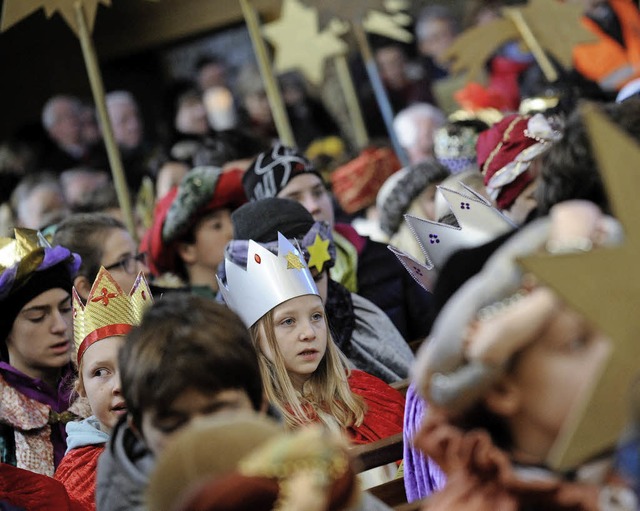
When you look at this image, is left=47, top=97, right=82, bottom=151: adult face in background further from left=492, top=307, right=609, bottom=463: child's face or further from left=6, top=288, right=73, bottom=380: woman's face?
left=492, top=307, right=609, bottom=463: child's face

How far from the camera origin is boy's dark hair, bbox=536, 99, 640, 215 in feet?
8.43

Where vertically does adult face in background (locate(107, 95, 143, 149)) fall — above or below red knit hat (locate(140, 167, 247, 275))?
above

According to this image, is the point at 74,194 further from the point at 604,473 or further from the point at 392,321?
the point at 604,473

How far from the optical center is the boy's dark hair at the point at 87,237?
5113mm

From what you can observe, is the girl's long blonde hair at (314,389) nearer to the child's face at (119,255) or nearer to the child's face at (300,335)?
the child's face at (300,335)

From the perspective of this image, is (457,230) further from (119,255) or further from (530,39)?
(530,39)

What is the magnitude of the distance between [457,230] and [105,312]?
129 cm

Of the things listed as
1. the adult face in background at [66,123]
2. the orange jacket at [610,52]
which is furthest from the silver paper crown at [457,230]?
the adult face in background at [66,123]

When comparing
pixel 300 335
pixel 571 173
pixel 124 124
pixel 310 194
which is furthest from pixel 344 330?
pixel 124 124

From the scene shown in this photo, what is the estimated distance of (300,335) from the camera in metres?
3.99

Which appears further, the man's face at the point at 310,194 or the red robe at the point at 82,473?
the man's face at the point at 310,194

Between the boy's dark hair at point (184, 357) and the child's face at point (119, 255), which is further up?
the child's face at point (119, 255)

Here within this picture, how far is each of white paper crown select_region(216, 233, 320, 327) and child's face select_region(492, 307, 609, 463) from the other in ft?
6.39

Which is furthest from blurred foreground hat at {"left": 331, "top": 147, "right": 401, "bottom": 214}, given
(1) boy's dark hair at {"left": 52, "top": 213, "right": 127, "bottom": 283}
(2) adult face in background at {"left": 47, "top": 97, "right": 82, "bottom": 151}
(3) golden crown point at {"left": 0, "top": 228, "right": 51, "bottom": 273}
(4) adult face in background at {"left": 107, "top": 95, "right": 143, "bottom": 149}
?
(3) golden crown point at {"left": 0, "top": 228, "right": 51, "bottom": 273}
